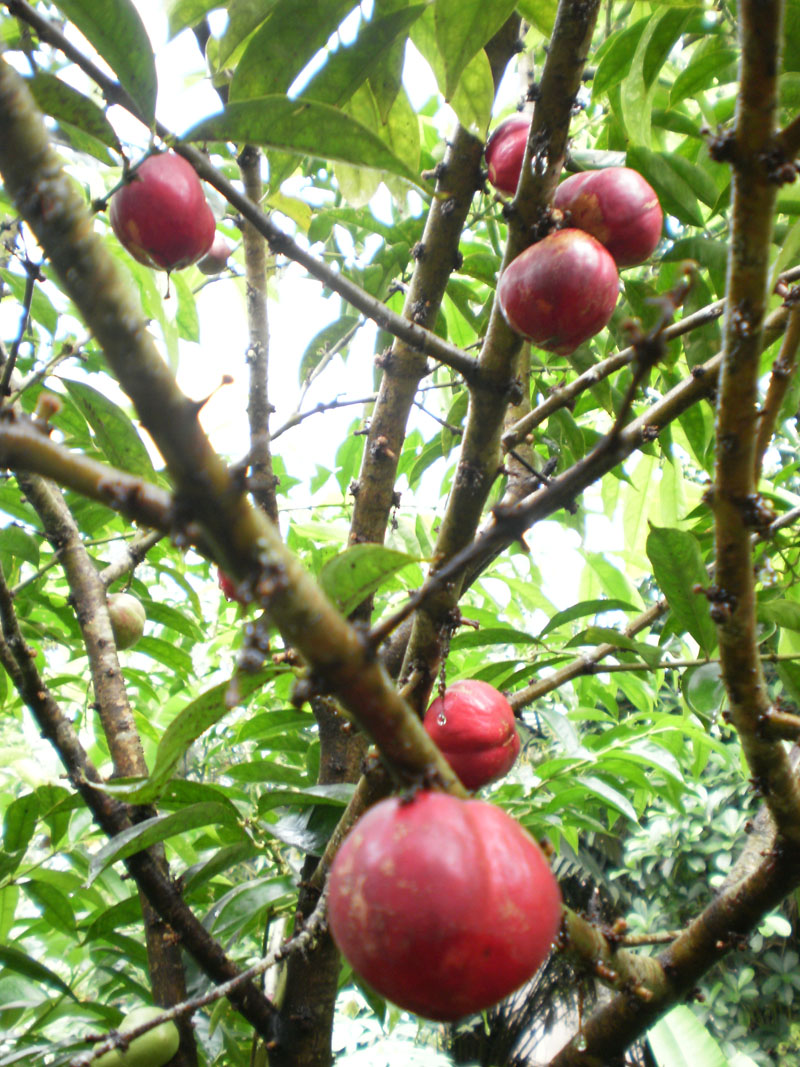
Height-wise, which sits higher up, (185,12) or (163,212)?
Answer: (185,12)

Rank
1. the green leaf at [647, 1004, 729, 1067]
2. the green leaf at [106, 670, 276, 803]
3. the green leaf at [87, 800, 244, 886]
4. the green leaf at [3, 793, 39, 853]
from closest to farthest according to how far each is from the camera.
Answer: the green leaf at [106, 670, 276, 803] < the green leaf at [87, 800, 244, 886] < the green leaf at [3, 793, 39, 853] < the green leaf at [647, 1004, 729, 1067]

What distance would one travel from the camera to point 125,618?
1421 millimetres

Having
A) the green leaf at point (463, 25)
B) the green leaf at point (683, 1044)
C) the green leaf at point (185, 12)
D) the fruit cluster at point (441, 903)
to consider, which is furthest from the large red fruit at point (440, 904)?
the green leaf at point (683, 1044)

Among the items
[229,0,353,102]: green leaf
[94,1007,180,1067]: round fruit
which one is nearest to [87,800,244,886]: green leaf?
[94,1007,180,1067]: round fruit

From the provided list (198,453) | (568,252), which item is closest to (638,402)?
(568,252)

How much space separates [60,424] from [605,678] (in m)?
1.37

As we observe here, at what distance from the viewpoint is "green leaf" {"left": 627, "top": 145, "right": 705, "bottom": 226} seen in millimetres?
911

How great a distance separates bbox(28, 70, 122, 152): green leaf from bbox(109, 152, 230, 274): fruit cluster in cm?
14

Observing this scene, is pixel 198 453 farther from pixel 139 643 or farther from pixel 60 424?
pixel 139 643

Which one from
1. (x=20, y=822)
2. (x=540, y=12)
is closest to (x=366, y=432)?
(x=540, y=12)

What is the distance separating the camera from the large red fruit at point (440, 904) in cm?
38

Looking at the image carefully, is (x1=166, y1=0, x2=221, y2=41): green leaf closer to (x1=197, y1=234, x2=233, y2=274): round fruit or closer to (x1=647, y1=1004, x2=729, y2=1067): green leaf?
(x1=197, y1=234, x2=233, y2=274): round fruit

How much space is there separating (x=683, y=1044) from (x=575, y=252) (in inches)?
51.2

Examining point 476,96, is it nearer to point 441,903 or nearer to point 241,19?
point 241,19
